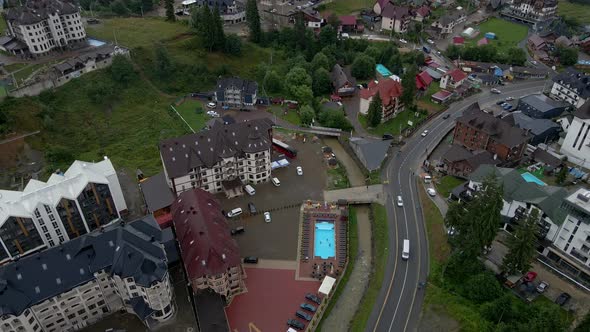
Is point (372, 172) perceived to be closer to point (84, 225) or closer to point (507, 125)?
point (507, 125)

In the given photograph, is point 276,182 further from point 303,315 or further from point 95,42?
point 95,42

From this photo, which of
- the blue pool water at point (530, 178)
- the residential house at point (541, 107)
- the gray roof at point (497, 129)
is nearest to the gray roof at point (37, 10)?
the gray roof at point (497, 129)

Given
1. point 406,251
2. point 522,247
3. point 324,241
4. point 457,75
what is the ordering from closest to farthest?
point 522,247 → point 406,251 → point 324,241 → point 457,75

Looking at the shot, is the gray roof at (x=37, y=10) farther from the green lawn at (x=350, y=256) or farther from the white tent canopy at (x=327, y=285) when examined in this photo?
the white tent canopy at (x=327, y=285)

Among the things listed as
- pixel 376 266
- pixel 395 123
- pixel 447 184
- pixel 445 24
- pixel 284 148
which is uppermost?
pixel 445 24

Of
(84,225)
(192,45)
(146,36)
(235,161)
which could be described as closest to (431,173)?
(235,161)

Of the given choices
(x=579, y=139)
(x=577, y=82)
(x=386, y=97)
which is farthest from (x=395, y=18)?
(x=579, y=139)
